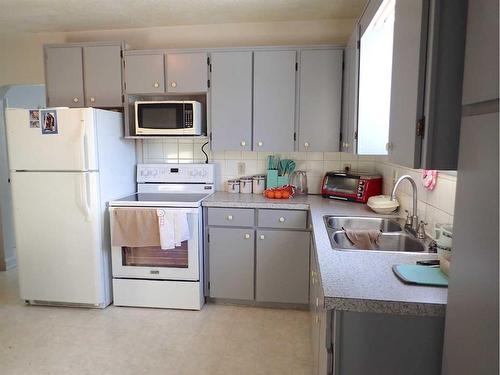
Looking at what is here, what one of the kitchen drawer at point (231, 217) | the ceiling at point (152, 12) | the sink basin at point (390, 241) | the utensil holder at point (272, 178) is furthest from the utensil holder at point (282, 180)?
the ceiling at point (152, 12)

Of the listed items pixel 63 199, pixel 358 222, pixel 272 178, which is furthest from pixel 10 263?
pixel 358 222

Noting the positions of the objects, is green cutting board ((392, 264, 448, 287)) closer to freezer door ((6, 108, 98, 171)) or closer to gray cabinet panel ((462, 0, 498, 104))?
gray cabinet panel ((462, 0, 498, 104))

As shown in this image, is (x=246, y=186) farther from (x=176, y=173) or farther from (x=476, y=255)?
(x=476, y=255)

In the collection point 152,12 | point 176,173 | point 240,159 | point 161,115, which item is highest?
point 152,12

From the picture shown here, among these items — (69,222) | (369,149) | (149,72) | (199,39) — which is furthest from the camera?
(199,39)

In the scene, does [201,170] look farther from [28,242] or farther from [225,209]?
[28,242]

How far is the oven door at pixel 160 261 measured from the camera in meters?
2.78

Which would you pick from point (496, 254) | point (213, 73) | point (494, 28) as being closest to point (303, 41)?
point (213, 73)

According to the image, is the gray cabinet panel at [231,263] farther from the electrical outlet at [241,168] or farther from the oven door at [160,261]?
the electrical outlet at [241,168]

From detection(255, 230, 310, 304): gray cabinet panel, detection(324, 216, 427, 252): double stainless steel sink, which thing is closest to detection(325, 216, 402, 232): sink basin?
detection(324, 216, 427, 252): double stainless steel sink

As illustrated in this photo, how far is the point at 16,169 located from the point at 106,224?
2.69 ft

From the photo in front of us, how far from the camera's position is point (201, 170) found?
10.6 ft

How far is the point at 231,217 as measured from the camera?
282 centimetres

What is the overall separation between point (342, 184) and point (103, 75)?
7.49ft
